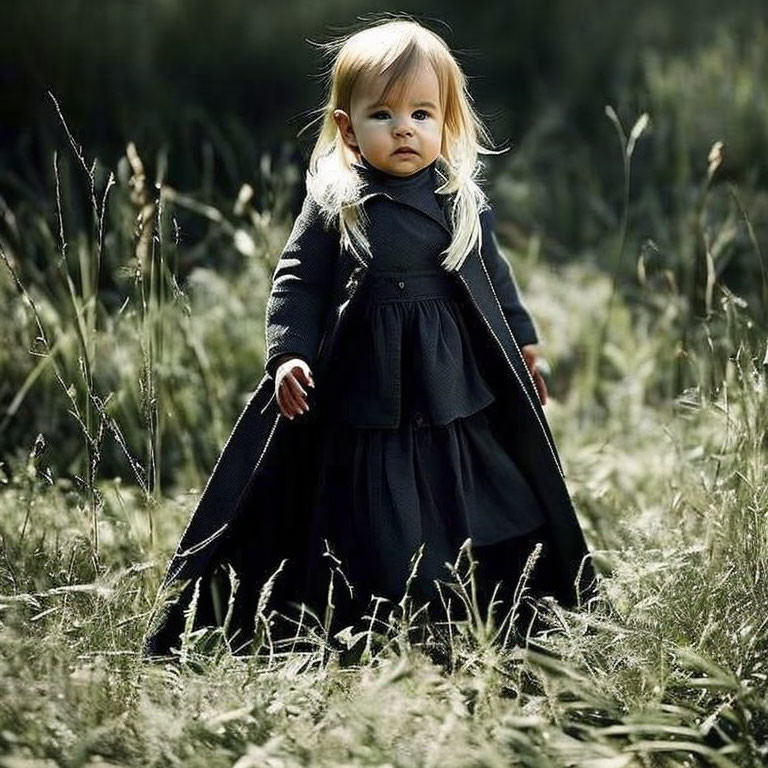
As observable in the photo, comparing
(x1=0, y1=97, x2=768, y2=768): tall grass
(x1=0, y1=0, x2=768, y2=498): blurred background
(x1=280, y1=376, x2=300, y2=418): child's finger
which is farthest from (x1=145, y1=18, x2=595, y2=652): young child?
(x1=0, y1=0, x2=768, y2=498): blurred background

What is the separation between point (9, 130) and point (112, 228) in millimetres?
911

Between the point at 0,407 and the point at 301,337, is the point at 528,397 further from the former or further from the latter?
the point at 0,407

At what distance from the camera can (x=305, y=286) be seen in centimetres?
239

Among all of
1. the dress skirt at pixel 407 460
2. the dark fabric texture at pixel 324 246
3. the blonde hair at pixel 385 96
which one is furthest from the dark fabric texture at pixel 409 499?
the blonde hair at pixel 385 96

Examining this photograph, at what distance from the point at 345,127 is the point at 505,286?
1.66 feet

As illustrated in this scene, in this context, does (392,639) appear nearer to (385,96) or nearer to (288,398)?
(288,398)

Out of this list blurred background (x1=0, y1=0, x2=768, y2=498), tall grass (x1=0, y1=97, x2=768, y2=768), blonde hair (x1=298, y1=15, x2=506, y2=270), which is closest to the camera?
tall grass (x1=0, y1=97, x2=768, y2=768)

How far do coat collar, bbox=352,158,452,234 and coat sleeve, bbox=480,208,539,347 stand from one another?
176 millimetres

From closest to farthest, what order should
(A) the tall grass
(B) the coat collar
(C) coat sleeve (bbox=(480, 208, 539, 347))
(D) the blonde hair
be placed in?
(A) the tall grass → (D) the blonde hair → (B) the coat collar → (C) coat sleeve (bbox=(480, 208, 539, 347))

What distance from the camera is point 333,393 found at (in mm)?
2447

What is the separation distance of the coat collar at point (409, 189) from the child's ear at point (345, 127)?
46 mm

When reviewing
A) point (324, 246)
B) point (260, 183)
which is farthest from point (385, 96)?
point (260, 183)

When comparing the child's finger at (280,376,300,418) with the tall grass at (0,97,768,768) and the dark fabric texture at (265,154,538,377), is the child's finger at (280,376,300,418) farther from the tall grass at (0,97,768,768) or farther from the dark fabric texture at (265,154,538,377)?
the tall grass at (0,97,768,768)

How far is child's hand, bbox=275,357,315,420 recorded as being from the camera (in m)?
2.30
